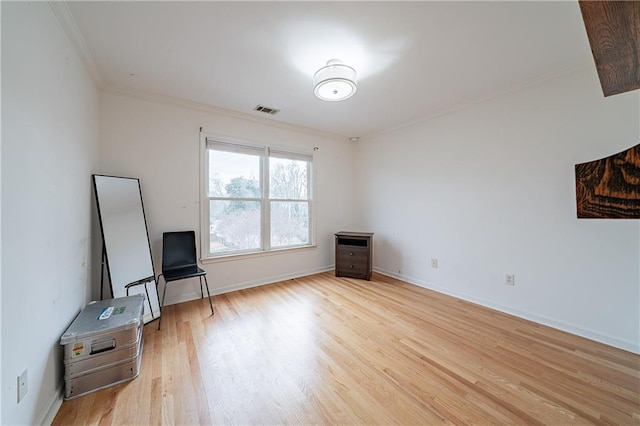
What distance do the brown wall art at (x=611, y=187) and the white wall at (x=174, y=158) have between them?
3.39 m

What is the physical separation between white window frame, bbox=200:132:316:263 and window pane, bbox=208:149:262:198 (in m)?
0.07

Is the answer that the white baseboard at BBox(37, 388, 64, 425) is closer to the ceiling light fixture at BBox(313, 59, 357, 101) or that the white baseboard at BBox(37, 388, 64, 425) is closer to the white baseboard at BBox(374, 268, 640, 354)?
the ceiling light fixture at BBox(313, 59, 357, 101)

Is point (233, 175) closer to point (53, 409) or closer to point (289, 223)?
point (289, 223)

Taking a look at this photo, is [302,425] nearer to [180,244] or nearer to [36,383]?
[36,383]

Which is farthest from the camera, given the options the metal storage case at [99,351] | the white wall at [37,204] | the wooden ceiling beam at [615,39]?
the metal storage case at [99,351]

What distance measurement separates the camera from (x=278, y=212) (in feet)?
12.7

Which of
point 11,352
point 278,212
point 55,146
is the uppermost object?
point 55,146

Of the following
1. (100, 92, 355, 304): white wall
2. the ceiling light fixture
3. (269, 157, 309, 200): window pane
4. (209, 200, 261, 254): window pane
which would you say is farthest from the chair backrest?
A: the ceiling light fixture

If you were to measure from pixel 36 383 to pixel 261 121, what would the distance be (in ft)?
10.7

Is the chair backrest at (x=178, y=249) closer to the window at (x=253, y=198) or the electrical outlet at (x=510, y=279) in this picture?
the window at (x=253, y=198)

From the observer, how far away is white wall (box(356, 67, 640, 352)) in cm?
208

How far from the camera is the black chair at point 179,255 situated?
2732 millimetres

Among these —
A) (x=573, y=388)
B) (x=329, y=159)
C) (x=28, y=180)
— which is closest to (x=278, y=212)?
(x=329, y=159)

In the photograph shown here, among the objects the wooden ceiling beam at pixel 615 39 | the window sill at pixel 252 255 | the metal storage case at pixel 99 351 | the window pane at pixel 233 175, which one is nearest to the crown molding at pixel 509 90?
the wooden ceiling beam at pixel 615 39
